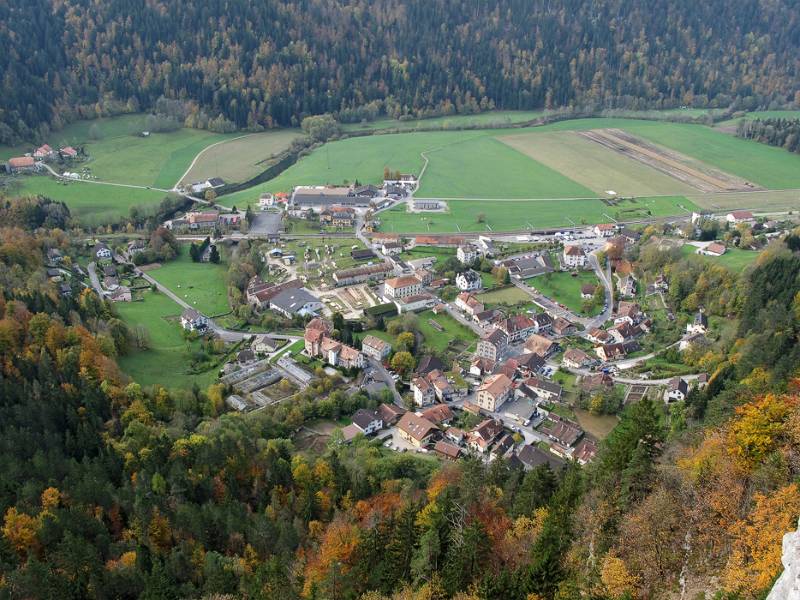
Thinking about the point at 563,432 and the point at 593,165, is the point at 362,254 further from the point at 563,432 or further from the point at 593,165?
the point at 593,165

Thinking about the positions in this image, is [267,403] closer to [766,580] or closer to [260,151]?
[766,580]

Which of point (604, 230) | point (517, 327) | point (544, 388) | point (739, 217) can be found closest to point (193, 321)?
point (517, 327)

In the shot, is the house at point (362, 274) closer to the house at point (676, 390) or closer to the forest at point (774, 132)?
the house at point (676, 390)

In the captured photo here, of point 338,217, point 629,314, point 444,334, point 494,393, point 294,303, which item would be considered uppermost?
point 338,217

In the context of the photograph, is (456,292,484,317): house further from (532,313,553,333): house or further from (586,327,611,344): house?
(586,327,611,344): house

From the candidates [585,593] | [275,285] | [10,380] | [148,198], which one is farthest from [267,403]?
[148,198]

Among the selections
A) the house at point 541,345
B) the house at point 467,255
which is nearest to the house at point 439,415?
the house at point 541,345
